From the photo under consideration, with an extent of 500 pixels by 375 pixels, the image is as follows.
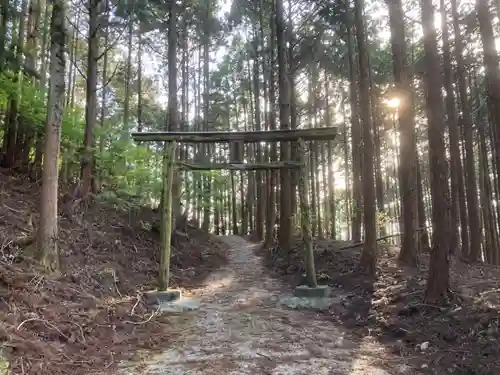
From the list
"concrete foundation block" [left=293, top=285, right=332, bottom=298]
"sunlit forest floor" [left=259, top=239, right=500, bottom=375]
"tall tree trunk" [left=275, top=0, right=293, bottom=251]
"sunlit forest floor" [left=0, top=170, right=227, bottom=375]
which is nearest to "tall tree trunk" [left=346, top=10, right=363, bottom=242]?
"tall tree trunk" [left=275, top=0, right=293, bottom=251]

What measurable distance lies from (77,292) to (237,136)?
4.99m

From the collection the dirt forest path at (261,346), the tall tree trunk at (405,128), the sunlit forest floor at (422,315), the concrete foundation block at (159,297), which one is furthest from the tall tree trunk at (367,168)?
the concrete foundation block at (159,297)

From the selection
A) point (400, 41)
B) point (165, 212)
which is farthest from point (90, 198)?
point (400, 41)

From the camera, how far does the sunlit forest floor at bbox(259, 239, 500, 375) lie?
4.90m

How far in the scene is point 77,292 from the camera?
6.15m

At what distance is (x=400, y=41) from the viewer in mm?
9469

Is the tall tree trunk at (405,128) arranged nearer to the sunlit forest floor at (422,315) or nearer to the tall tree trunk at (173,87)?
the sunlit forest floor at (422,315)

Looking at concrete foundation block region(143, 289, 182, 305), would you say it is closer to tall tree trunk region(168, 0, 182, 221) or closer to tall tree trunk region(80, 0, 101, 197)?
tall tree trunk region(80, 0, 101, 197)

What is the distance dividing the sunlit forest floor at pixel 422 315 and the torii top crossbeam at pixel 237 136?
3473 millimetres

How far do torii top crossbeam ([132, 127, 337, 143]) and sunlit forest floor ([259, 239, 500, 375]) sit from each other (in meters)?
3.47

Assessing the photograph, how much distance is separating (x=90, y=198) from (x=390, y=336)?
810cm

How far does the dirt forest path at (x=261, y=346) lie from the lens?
15.8ft

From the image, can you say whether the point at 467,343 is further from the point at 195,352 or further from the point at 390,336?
the point at 195,352

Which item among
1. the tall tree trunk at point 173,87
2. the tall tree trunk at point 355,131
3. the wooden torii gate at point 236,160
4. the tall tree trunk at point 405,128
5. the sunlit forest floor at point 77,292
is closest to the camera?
the sunlit forest floor at point 77,292
